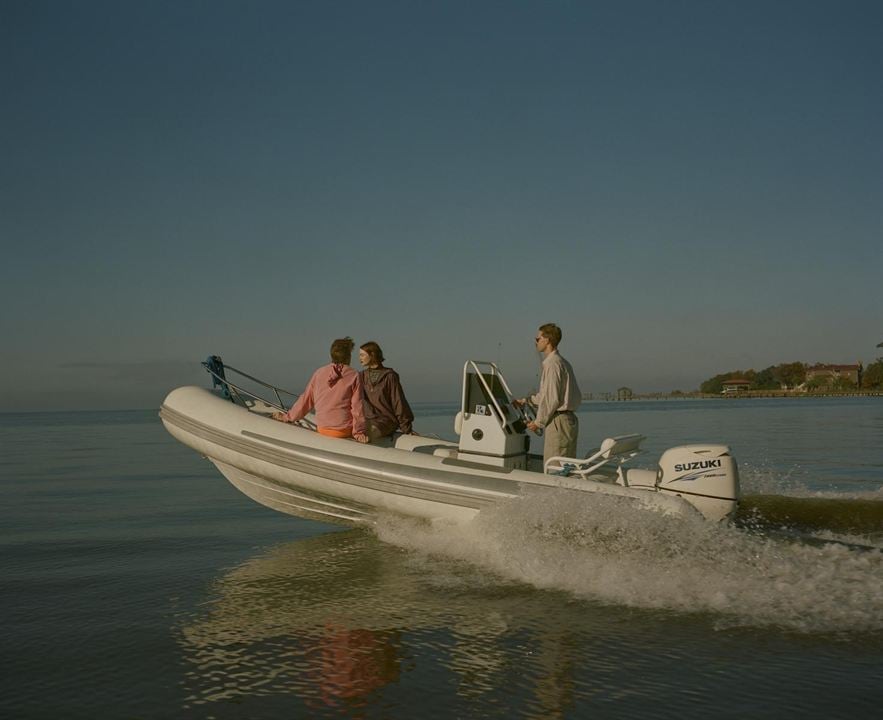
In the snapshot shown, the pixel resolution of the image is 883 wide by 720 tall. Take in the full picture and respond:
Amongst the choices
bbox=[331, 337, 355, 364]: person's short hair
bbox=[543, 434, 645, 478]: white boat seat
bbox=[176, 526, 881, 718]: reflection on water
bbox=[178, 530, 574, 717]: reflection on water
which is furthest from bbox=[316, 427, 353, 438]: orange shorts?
bbox=[543, 434, 645, 478]: white boat seat

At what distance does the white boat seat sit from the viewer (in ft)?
18.1

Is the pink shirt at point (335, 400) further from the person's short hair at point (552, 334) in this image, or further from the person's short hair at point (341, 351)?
the person's short hair at point (552, 334)

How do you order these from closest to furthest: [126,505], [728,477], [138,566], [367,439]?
[728,477] < [138,566] < [367,439] < [126,505]

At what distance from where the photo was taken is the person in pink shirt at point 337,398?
664cm

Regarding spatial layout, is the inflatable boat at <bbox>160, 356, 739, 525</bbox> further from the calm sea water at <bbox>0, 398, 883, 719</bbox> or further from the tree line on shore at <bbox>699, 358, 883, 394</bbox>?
the tree line on shore at <bbox>699, 358, 883, 394</bbox>

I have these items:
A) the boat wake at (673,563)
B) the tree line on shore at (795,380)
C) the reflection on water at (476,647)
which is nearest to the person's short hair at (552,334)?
the boat wake at (673,563)

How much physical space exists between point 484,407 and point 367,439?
3.88 feet

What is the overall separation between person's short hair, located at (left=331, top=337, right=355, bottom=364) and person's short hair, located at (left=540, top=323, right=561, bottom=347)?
1.74m

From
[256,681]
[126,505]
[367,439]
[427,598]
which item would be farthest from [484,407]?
[126,505]

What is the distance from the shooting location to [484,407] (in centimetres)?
621

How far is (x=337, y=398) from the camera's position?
6699 millimetres

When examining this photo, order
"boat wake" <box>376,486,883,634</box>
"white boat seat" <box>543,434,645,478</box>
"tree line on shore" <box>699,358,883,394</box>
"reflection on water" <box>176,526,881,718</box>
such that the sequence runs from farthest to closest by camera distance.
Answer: "tree line on shore" <box>699,358,883,394</box>
"white boat seat" <box>543,434,645,478</box>
"boat wake" <box>376,486,883,634</box>
"reflection on water" <box>176,526,881,718</box>

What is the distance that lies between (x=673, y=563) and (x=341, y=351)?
126 inches

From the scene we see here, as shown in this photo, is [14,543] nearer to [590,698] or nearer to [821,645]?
[590,698]
